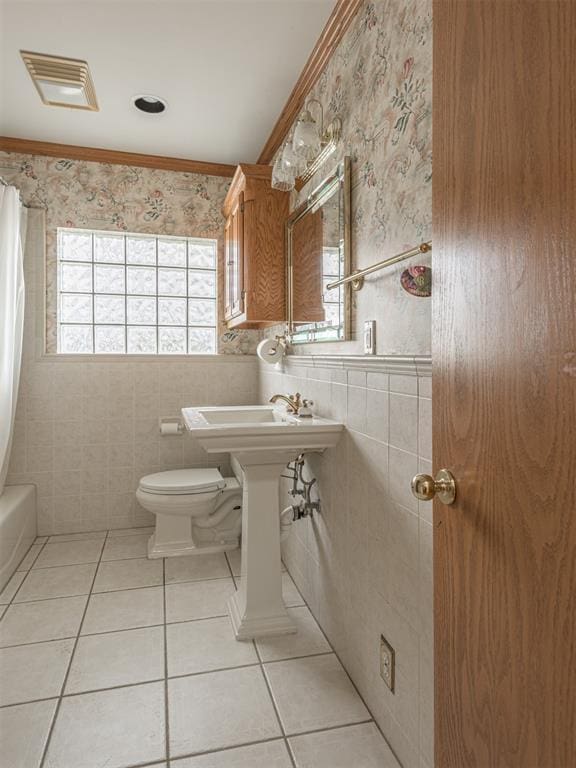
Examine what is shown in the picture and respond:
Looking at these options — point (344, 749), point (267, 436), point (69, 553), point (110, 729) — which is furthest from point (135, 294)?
point (344, 749)

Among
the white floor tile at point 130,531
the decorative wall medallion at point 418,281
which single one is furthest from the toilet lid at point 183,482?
the decorative wall medallion at point 418,281

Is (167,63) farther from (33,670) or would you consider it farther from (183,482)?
(33,670)

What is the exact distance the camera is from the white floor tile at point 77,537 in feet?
9.83

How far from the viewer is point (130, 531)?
3156 millimetres

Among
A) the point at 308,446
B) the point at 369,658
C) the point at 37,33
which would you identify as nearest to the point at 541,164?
the point at 308,446

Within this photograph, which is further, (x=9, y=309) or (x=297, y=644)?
(x=9, y=309)

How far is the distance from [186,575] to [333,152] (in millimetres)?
2171

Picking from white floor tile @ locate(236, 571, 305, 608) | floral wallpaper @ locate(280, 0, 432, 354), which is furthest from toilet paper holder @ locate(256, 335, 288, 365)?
white floor tile @ locate(236, 571, 305, 608)

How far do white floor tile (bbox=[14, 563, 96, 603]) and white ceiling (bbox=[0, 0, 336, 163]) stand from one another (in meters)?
2.47

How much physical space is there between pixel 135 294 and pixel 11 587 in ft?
6.24

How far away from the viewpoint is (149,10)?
1839 mm

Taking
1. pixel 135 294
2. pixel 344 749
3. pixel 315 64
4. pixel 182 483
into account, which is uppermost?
pixel 315 64

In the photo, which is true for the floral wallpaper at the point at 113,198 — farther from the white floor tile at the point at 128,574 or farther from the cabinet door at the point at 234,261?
the white floor tile at the point at 128,574

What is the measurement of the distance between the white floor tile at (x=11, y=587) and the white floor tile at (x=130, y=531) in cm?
62
